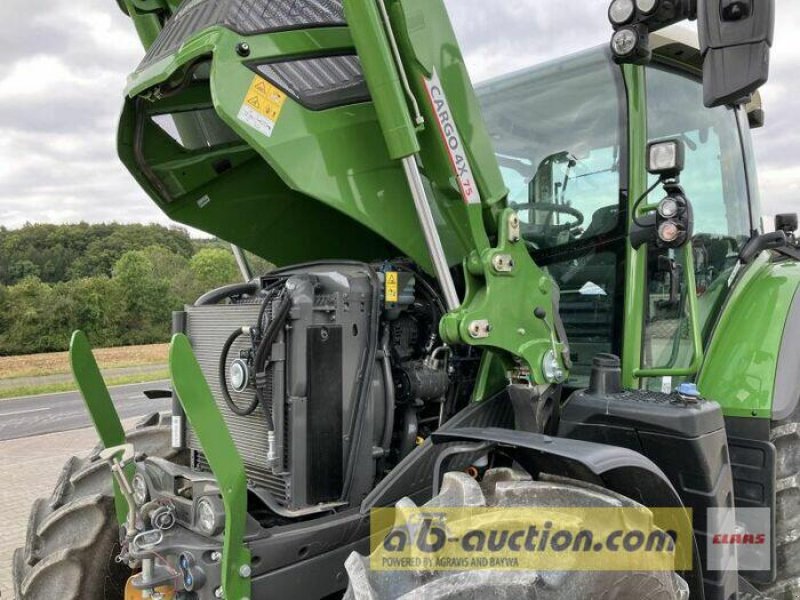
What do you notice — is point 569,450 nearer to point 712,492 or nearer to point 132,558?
point 712,492

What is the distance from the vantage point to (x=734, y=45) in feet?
6.15

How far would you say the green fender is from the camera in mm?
2613

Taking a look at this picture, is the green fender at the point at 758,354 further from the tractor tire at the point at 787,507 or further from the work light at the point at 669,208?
the work light at the point at 669,208

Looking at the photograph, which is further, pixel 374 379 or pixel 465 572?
pixel 374 379

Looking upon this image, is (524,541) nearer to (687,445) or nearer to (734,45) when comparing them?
(687,445)

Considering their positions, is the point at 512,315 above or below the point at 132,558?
above

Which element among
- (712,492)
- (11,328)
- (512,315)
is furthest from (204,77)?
(11,328)

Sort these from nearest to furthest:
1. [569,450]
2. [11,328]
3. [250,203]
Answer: [569,450] < [250,203] < [11,328]

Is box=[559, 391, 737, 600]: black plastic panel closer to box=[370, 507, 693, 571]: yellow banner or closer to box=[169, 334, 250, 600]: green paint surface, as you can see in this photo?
box=[370, 507, 693, 571]: yellow banner

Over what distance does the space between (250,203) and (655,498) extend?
214 cm

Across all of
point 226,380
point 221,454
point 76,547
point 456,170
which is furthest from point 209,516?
point 456,170

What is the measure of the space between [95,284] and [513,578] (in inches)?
1523

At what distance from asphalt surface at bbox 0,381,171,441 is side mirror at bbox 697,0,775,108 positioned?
8.33m

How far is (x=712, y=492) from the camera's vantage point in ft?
7.43
